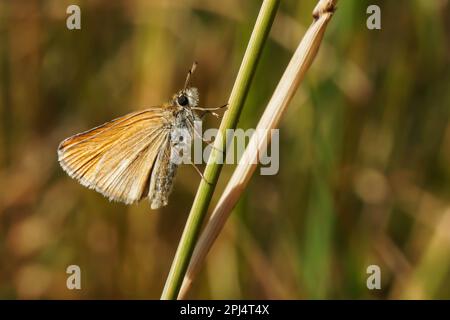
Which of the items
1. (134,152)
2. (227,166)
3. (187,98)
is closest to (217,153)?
(187,98)

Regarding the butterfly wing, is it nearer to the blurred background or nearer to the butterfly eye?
the butterfly eye

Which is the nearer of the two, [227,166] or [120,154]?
[120,154]

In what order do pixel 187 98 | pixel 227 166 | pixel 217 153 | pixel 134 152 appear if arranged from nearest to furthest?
pixel 217 153, pixel 187 98, pixel 134 152, pixel 227 166

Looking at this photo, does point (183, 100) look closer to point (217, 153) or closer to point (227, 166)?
point (217, 153)

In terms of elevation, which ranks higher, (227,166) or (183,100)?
(227,166)

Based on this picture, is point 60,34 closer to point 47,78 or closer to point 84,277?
point 47,78

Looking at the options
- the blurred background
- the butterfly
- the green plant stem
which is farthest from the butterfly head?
the blurred background

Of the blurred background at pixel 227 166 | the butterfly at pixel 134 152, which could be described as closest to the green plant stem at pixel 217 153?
the butterfly at pixel 134 152
